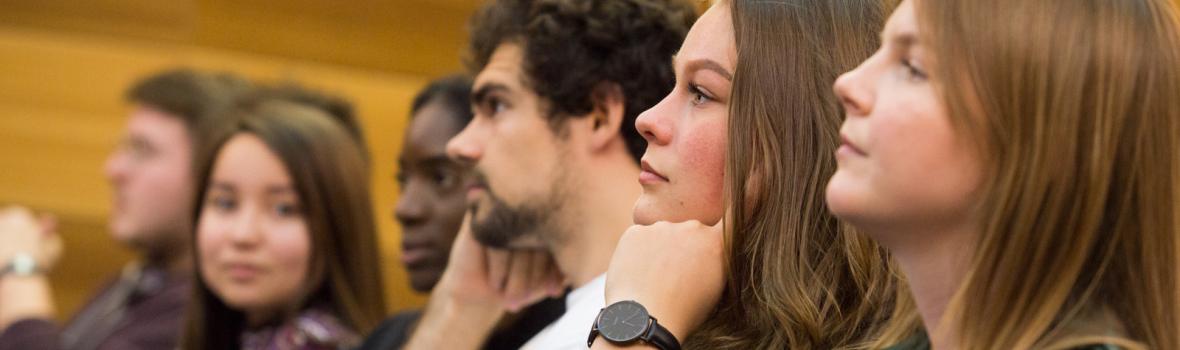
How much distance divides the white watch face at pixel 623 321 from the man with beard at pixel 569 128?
561mm

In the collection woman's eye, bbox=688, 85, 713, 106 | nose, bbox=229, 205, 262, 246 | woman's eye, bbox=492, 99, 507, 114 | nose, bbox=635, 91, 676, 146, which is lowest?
nose, bbox=229, 205, 262, 246

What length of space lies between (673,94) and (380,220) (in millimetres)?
2095

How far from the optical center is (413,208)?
219cm

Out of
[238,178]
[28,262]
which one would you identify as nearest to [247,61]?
[28,262]

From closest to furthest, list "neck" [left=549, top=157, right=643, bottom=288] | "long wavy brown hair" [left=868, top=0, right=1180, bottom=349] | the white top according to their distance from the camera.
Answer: "long wavy brown hair" [left=868, top=0, right=1180, bottom=349]
the white top
"neck" [left=549, top=157, right=643, bottom=288]

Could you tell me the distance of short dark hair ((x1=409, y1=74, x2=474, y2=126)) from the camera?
2.22m

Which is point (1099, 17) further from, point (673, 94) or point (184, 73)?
point (184, 73)

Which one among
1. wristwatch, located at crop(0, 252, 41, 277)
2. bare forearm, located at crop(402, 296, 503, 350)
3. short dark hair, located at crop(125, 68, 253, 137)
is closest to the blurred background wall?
short dark hair, located at crop(125, 68, 253, 137)

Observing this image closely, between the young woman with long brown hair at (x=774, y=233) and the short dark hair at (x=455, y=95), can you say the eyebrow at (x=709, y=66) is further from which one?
the short dark hair at (x=455, y=95)

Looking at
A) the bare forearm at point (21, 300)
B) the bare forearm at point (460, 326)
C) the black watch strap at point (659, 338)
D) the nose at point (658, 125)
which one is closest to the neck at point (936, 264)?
the black watch strap at point (659, 338)

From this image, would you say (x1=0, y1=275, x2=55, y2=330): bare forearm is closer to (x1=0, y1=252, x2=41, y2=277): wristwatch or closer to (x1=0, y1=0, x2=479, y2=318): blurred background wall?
(x1=0, y1=252, x2=41, y2=277): wristwatch

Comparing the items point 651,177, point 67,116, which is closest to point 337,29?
point 67,116

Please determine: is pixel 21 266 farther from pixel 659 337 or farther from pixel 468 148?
pixel 659 337

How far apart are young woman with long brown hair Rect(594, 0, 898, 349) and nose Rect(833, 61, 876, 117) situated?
0.24m
